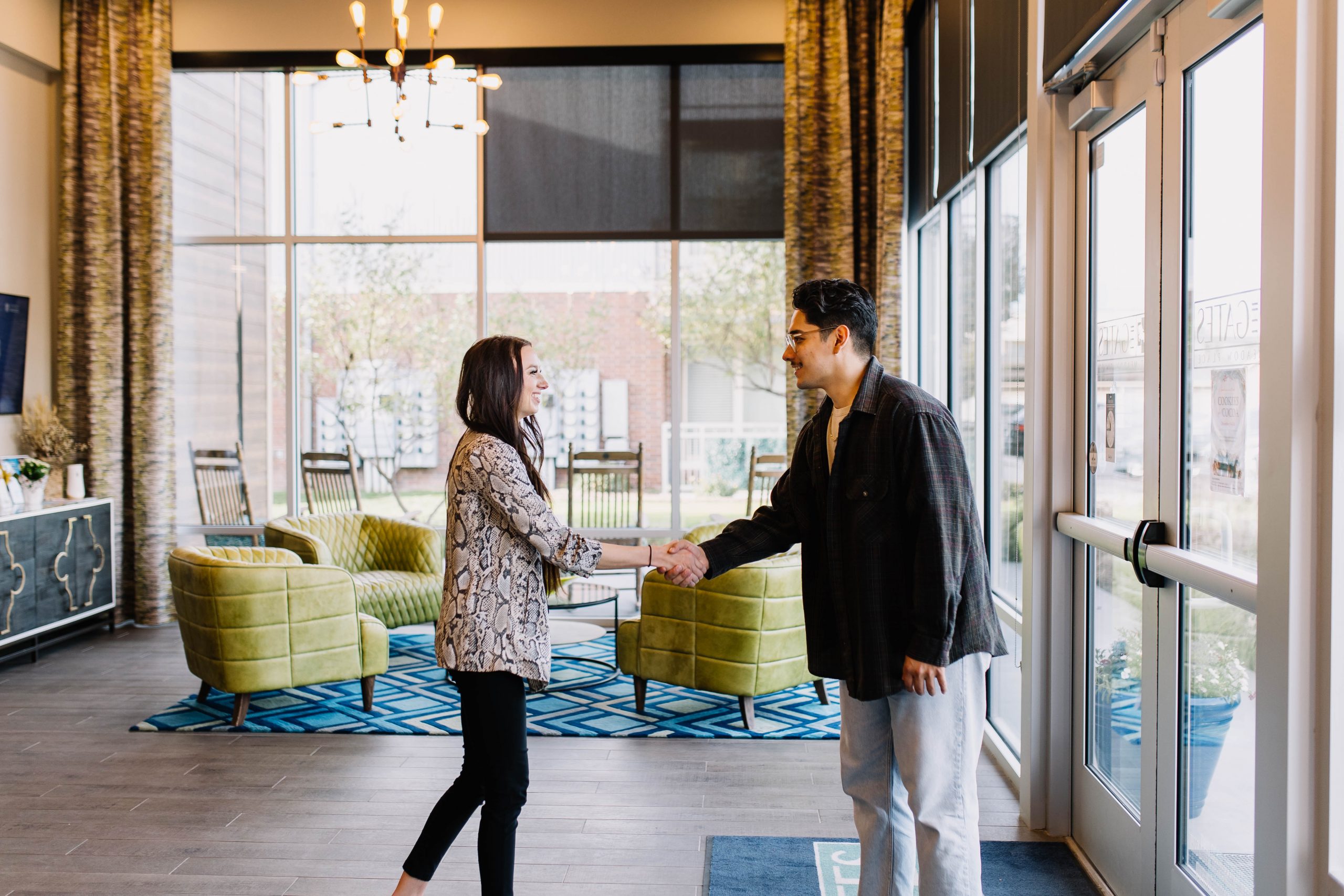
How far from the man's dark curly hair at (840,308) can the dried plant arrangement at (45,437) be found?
558 cm

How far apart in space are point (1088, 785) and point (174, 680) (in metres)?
4.35

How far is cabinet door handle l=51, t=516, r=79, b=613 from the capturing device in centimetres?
570

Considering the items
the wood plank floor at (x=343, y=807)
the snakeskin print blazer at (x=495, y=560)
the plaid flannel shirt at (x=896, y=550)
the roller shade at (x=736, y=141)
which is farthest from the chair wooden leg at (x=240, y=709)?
the roller shade at (x=736, y=141)

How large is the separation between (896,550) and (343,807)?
2.33 meters

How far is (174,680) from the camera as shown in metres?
5.23

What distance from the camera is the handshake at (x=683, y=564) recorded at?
2.70 metres

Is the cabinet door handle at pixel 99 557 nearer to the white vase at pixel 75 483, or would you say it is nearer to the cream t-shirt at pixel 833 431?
the white vase at pixel 75 483

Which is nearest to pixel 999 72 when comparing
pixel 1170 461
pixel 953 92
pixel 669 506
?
pixel 953 92

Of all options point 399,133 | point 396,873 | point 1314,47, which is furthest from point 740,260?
point 1314,47

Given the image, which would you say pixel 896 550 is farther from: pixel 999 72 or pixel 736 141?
pixel 736 141

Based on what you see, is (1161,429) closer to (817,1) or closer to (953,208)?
(953,208)

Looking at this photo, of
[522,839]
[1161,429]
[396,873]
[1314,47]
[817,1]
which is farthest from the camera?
[817,1]

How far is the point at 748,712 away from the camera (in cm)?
441

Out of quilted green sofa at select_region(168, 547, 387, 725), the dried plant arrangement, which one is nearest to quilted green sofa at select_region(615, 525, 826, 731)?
quilted green sofa at select_region(168, 547, 387, 725)
